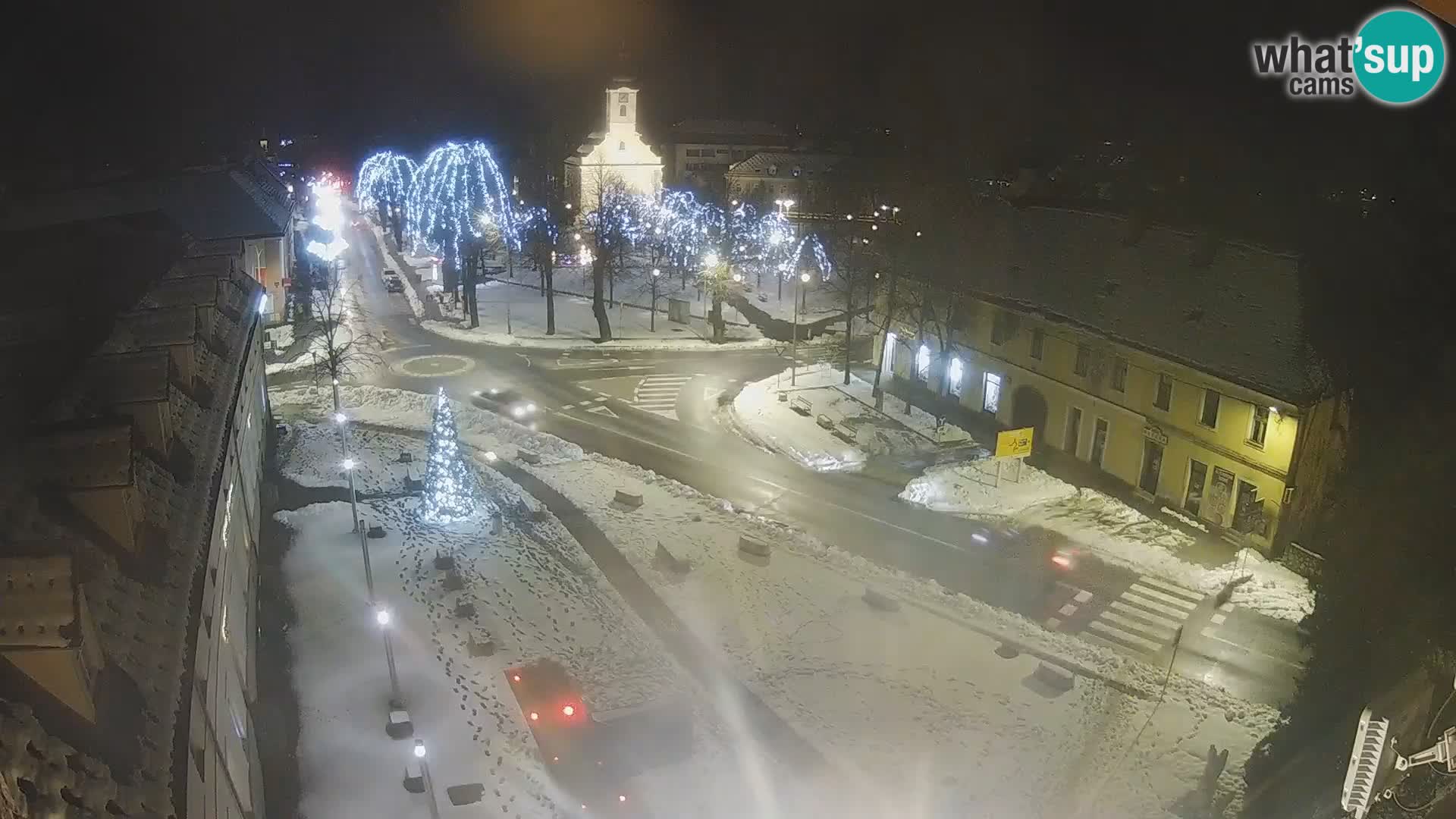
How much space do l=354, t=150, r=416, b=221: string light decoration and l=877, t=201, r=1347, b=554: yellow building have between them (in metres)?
53.1

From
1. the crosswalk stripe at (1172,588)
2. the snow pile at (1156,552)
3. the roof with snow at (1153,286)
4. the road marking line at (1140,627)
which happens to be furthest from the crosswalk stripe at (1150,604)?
the roof with snow at (1153,286)

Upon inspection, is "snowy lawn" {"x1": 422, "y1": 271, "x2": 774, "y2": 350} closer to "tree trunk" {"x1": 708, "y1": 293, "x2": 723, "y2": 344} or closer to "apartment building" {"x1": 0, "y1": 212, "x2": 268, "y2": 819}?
"tree trunk" {"x1": 708, "y1": 293, "x2": 723, "y2": 344}

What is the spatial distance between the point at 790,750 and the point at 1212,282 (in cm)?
2239

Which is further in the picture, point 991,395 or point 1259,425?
point 991,395

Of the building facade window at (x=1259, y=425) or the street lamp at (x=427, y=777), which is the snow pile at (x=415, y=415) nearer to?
the street lamp at (x=427, y=777)

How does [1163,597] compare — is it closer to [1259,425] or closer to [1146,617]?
[1146,617]

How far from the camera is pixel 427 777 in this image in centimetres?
1675

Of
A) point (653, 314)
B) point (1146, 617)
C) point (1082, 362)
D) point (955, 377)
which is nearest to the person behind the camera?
point (1146, 617)

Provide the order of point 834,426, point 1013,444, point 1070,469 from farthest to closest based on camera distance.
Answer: point 834,426 → point 1070,469 → point 1013,444

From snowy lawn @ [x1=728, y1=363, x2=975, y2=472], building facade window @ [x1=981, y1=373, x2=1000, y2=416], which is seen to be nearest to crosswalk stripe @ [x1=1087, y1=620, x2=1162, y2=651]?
snowy lawn @ [x1=728, y1=363, x2=975, y2=472]

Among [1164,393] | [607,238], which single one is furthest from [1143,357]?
[607,238]

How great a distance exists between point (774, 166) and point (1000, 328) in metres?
51.8

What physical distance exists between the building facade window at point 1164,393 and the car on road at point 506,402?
23336 millimetres

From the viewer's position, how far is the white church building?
81.8 meters
